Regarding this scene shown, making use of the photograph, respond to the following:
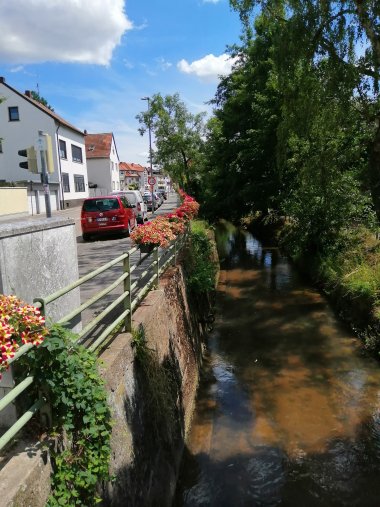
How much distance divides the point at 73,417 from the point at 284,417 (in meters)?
5.49

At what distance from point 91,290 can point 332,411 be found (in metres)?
4.96

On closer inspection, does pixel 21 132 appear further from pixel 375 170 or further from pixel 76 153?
pixel 375 170

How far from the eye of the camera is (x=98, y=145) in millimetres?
62094

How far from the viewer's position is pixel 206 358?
401 inches

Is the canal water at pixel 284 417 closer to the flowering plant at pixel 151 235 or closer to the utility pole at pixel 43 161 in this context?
the flowering plant at pixel 151 235

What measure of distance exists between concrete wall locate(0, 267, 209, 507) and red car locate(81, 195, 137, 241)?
9.19 meters

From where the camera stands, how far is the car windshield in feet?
55.7

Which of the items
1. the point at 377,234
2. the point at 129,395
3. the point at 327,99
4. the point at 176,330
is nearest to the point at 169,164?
the point at 377,234

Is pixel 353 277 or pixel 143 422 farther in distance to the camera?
pixel 353 277

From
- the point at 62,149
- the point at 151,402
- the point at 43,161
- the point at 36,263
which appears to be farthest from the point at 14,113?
the point at 36,263

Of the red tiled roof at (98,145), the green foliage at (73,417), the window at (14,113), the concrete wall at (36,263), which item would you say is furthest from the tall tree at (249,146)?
the red tiled roof at (98,145)

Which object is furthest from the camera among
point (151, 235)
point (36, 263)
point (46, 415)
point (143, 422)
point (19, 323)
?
→ point (151, 235)

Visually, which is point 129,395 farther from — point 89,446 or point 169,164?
point 169,164

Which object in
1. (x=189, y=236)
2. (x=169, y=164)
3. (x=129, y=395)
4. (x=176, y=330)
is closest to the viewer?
(x=129, y=395)
